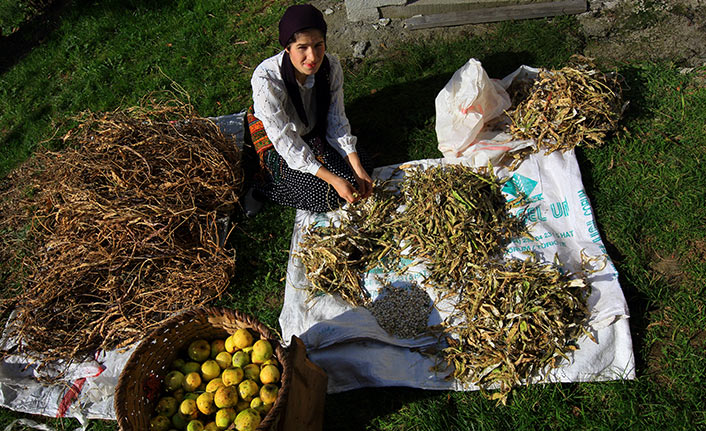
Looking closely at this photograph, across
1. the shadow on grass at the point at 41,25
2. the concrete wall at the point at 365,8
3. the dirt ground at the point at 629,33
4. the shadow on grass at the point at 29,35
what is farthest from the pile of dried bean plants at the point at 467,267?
the shadow on grass at the point at 29,35

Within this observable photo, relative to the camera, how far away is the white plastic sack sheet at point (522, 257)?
260 cm

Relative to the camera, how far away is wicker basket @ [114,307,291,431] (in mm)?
2191

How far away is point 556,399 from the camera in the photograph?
255cm

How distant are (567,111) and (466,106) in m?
0.72

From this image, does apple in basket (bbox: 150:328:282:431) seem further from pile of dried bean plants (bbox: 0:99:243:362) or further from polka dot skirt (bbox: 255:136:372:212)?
polka dot skirt (bbox: 255:136:372:212)

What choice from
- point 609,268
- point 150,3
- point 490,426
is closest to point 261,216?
point 490,426

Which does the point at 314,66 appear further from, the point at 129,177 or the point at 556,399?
the point at 556,399

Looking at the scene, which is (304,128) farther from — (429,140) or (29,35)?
(29,35)

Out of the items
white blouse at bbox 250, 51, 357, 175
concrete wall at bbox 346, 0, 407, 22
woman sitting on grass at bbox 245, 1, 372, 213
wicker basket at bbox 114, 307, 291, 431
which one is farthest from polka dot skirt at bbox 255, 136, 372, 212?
concrete wall at bbox 346, 0, 407, 22

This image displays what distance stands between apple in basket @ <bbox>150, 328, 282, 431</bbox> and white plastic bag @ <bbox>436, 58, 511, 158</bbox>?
2.02 meters

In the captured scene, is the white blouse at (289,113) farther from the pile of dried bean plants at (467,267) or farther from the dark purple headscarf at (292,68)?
the pile of dried bean plants at (467,267)

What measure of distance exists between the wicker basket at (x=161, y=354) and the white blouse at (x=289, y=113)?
1179mm

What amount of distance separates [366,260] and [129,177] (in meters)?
1.85

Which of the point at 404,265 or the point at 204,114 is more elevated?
the point at 204,114
